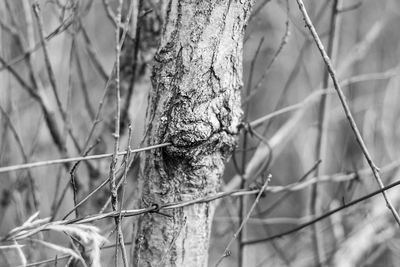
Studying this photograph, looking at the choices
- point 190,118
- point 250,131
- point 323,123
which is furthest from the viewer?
point 323,123

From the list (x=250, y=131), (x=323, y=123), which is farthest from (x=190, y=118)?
(x=323, y=123)

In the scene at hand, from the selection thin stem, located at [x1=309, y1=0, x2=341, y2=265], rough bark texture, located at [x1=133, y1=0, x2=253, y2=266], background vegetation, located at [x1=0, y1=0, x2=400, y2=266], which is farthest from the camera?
thin stem, located at [x1=309, y1=0, x2=341, y2=265]

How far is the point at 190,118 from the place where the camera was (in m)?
1.11

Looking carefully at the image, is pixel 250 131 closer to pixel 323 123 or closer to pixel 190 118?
pixel 190 118

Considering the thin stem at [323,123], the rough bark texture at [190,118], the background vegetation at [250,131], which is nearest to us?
the rough bark texture at [190,118]

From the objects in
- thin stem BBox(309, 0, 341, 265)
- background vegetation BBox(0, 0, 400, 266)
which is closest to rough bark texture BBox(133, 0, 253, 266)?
background vegetation BBox(0, 0, 400, 266)

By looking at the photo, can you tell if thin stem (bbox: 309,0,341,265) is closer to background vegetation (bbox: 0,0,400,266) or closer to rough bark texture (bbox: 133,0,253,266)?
background vegetation (bbox: 0,0,400,266)

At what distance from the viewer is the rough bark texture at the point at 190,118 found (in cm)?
111

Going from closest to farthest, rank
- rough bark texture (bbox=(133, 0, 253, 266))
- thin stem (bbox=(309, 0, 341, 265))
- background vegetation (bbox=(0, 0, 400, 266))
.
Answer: rough bark texture (bbox=(133, 0, 253, 266)) → background vegetation (bbox=(0, 0, 400, 266)) → thin stem (bbox=(309, 0, 341, 265))

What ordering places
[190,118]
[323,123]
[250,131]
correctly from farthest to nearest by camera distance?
1. [323,123]
2. [250,131]
3. [190,118]

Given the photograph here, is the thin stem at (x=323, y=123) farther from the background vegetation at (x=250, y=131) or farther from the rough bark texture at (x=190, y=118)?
the rough bark texture at (x=190, y=118)

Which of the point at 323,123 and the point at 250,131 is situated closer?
the point at 250,131

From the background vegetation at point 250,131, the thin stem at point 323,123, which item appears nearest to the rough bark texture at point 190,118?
the background vegetation at point 250,131

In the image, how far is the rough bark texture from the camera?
3.65ft
